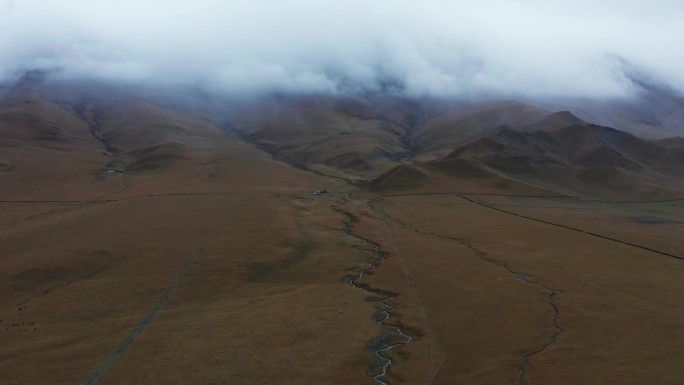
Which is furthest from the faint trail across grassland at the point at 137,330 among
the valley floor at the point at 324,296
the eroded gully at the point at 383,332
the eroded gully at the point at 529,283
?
the eroded gully at the point at 529,283

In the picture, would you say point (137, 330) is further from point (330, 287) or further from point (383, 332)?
point (330, 287)

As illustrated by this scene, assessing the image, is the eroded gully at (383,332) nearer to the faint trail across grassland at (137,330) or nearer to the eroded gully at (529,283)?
the eroded gully at (529,283)

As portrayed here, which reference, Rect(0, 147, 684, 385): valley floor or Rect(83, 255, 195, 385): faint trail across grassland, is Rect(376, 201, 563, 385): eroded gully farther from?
Rect(83, 255, 195, 385): faint trail across grassland

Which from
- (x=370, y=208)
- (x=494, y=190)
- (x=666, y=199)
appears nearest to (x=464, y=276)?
(x=370, y=208)

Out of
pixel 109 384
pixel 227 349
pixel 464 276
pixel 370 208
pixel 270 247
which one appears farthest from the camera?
pixel 370 208

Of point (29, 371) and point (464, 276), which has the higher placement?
point (464, 276)

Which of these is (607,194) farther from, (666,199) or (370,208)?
(370,208)

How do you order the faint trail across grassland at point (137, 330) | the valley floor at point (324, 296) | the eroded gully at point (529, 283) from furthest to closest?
the valley floor at point (324, 296), the eroded gully at point (529, 283), the faint trail across grassland at point (137, 330)
